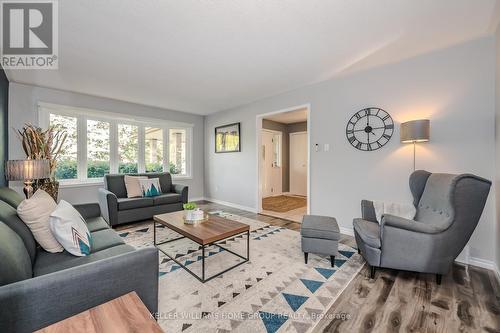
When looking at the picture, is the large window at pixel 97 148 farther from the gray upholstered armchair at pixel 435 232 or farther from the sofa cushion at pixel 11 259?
the gray upholstered armchair at pixel 435 232

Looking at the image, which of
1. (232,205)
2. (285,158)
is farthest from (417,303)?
(285,158)

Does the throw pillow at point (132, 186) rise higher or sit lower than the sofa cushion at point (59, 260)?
higher

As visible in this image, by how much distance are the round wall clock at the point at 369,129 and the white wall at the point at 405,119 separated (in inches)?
3.3

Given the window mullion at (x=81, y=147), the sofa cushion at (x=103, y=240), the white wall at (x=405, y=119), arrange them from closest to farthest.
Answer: the sofa cushion at (x=103, y=240)
the white wall at (x=405, y=119)
the window mullion at (x=81, y=147)

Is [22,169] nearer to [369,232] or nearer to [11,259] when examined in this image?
[11,259]

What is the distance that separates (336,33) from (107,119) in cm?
460

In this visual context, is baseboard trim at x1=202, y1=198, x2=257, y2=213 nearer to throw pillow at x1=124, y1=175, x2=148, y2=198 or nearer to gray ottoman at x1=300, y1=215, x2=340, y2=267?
throw pillow at x1=124, y1=175, x2=148, y2=198

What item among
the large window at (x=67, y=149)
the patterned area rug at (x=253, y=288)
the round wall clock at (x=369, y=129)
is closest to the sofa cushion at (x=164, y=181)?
the large window at (x=67, y=149)

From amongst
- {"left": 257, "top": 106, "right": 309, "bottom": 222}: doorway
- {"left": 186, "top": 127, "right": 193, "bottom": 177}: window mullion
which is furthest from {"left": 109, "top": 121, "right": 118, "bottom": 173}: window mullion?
{"left": 257, "top": 106, "right": 309, "bottom": 222}: doorway

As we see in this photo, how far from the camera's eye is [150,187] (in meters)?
4.11

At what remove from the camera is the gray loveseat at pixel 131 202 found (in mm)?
3463

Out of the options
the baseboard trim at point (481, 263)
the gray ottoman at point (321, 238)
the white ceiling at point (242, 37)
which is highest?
the white ceiling at point (242, 37)

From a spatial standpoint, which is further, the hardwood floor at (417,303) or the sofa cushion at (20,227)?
the hardwood floor at (417,303)

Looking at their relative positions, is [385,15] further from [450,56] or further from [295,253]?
[295,253]
